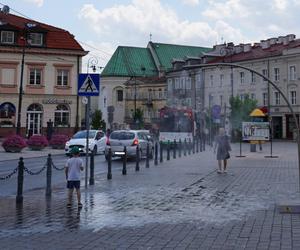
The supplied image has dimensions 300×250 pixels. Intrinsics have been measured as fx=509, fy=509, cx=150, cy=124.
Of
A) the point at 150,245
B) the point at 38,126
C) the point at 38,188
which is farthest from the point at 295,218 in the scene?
the point at 38,126

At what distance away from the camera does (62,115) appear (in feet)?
183

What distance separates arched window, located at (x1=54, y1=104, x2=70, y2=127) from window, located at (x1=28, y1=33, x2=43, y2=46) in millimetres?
7072

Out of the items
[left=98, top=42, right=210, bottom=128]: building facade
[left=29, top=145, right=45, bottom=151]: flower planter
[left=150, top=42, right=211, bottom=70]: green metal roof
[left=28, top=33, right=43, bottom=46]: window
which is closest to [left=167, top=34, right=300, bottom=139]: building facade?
[left=28, top=33, right=43, bottom=46]: window

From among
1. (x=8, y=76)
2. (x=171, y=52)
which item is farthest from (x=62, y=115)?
(x=171, y=52)

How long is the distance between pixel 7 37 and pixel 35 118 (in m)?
9.04

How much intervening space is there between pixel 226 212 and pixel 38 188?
6682 millimetres

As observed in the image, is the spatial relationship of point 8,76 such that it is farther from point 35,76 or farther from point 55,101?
point 55,101

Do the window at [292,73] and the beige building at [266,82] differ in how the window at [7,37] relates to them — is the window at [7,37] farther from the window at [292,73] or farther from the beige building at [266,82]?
the window at [292,73]

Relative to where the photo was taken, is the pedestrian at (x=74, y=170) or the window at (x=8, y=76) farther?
the window at (x=8, y=76)

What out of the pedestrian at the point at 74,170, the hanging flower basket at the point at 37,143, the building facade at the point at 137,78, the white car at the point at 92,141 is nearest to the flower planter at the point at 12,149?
the hanging flower basket at the point at 37,143

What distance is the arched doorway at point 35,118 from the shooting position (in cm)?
5428

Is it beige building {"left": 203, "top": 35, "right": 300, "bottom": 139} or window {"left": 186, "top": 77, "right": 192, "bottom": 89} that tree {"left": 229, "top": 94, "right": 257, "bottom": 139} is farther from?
Answer: window {"left": 186, "top": 77, "right": 192, "bottom": 89}

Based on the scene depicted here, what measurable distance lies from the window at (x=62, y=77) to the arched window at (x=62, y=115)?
7.88ft

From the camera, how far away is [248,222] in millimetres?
9617
